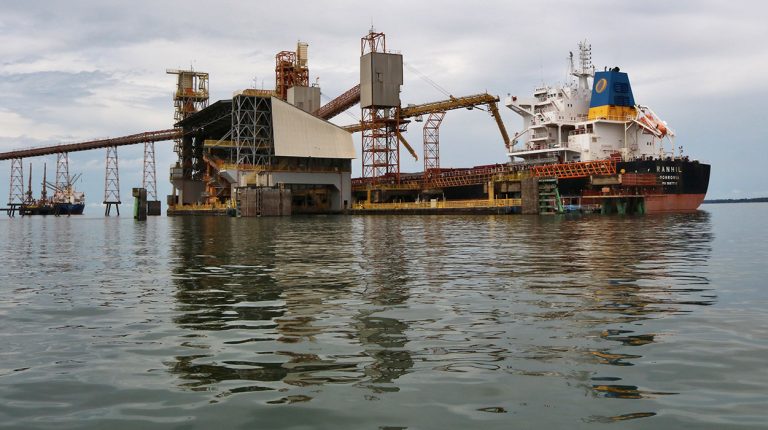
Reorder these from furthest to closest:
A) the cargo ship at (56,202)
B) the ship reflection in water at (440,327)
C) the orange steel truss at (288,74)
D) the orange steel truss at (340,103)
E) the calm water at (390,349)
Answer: the cargo ship at (56,202) < the orange steel truss at (288,74) < the orange steel truss at (340,103) < the ship reflection in water at (440,327) < the calm water at (390,349)

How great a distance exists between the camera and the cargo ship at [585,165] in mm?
72188

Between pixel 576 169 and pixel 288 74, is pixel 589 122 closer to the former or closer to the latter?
pixel 576 169

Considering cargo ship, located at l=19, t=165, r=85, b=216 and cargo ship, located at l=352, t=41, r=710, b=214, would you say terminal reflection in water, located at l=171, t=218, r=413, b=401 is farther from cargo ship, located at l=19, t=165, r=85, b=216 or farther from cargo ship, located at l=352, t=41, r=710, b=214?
cargo ship, located at l=19, t=165, r=85, b=216

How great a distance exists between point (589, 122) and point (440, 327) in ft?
247

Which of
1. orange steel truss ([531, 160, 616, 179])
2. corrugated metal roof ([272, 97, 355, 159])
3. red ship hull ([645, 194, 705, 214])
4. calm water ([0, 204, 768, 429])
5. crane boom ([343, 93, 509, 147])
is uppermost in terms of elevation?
crane boom ([343, 93, 509, 147])

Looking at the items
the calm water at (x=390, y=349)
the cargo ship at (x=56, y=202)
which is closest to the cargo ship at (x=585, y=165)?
the calm water at (x=390, y=349)

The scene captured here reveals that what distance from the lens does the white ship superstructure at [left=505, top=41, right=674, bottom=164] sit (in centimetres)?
7944

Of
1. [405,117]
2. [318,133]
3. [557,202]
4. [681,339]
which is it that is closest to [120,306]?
[681,339]

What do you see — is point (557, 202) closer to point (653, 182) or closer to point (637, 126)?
point (653, 182)

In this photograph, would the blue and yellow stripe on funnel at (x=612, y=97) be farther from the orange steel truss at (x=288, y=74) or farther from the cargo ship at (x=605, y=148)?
the orange steel truss at (x=288, y=74)

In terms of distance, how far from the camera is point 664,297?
1262 cm

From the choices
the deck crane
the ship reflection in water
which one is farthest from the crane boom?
the ship reflection in water

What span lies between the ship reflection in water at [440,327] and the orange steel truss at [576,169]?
55.3m

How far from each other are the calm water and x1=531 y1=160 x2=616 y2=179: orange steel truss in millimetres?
57775
